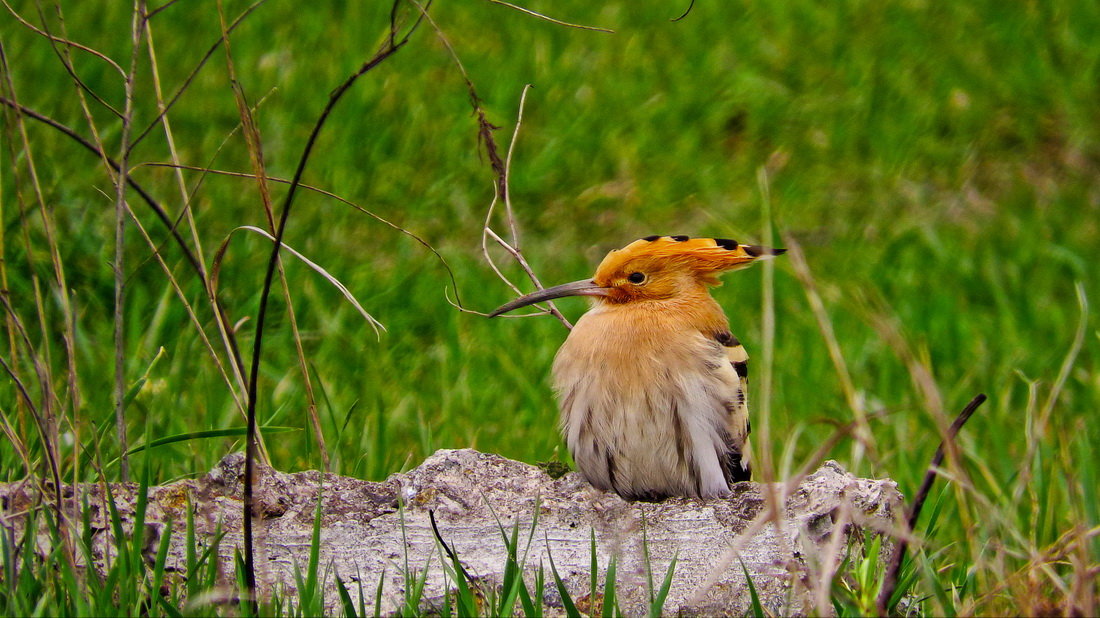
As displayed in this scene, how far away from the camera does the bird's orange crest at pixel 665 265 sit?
3744 millimetres

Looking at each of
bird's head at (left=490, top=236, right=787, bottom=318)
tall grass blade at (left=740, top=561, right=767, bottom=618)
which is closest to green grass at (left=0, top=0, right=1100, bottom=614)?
bird's head at (left=490, top=236, right=787, bottom=318)

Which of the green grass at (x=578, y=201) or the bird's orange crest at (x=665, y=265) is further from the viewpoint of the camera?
the green grass at (x=578, y=201)

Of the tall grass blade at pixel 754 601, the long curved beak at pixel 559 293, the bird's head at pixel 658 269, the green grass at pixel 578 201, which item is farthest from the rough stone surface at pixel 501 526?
the green grass at pixel 578 201

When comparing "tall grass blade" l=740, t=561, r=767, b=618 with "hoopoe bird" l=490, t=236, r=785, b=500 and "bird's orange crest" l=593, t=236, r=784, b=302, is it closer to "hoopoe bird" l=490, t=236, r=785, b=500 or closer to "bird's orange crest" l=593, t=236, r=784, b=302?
"hoopoe bird" l=490, t=236, r=785, b=500

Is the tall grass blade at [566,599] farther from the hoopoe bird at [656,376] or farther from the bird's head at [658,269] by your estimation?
the bird's head at [658,269]

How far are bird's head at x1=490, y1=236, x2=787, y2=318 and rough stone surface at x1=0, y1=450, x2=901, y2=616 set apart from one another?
58cm

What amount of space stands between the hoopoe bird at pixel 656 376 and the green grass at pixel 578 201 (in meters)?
0.76

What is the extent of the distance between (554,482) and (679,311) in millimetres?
614

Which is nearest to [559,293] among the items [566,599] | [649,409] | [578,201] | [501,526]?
[649,409]

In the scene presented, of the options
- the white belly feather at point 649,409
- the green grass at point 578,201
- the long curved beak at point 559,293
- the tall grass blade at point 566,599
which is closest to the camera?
the tall grass blade at point 566,599

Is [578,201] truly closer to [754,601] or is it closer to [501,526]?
[501,526]

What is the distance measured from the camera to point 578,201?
6613mm

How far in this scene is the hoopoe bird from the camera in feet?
11.7

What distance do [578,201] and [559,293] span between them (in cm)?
290
